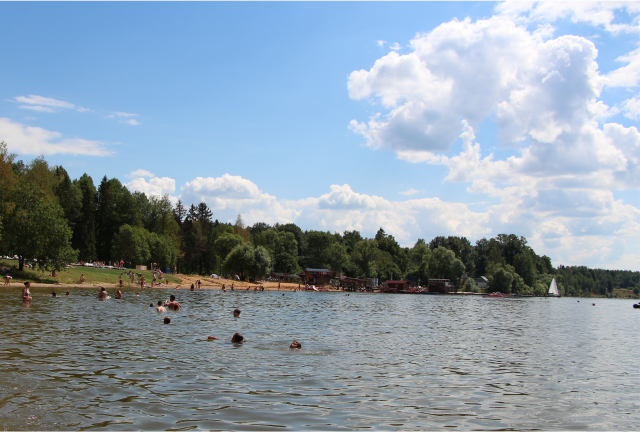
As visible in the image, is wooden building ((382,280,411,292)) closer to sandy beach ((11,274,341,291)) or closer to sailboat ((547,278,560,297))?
sandy beach ((11,274,341,291))

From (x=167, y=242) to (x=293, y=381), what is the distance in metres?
95.8

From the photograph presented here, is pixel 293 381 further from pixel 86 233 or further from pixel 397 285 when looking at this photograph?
pixel 397 285

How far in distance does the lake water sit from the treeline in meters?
28.8

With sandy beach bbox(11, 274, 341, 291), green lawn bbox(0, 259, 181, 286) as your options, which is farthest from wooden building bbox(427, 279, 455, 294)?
green lawn bbox(0, 259, 181, 286)

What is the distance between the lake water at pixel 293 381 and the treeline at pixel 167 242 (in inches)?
1132

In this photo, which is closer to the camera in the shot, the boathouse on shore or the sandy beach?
the sandy beach

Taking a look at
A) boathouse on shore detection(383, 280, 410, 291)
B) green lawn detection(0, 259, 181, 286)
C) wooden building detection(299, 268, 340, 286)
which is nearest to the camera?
green lawn detection(0, 259, 181, 286)

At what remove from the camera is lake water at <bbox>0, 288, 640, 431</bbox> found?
10664 millimetres

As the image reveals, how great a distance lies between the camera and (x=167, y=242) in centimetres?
10419

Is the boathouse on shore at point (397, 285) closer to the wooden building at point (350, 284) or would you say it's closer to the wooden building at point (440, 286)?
the wooden building at point (350, 284)

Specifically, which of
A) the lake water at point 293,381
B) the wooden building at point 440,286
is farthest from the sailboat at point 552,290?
the lake water at point 293,381

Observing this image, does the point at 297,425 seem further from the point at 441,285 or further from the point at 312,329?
the point at 441,285

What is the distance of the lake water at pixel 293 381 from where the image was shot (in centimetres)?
1066

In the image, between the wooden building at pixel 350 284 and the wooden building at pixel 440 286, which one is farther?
the wooden building at pixel 440 286
